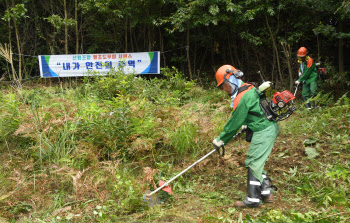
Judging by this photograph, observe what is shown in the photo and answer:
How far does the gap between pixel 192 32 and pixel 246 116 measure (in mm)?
8700

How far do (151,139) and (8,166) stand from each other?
6.48 feet

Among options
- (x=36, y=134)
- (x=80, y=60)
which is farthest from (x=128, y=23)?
(x=36, y=134)

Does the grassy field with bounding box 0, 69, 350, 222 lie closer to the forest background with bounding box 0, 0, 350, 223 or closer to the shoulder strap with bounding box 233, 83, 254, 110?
the forest background with bounding box 0, 0, 350, 223

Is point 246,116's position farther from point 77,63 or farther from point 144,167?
point 77,63

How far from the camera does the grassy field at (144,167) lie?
3197 millimetres

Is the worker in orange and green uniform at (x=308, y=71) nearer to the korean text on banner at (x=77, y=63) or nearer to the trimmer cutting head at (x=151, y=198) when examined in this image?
the korean text on banner at (x=77, y=63)

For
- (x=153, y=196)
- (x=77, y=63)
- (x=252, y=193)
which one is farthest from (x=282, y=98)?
(x=77, y=63)

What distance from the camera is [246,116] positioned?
10.7 ft

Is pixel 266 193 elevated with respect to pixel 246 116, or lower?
lower

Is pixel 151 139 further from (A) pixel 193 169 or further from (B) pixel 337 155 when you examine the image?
(B) pixel 337 155

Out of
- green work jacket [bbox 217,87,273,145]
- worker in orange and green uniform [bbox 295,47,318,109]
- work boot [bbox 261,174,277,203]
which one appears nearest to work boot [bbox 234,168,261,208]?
work boot [bbox 261,174,277,203]

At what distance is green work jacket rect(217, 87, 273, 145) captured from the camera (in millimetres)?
3199

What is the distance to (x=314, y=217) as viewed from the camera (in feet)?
9.42

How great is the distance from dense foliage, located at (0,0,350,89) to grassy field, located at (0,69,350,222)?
433cm
